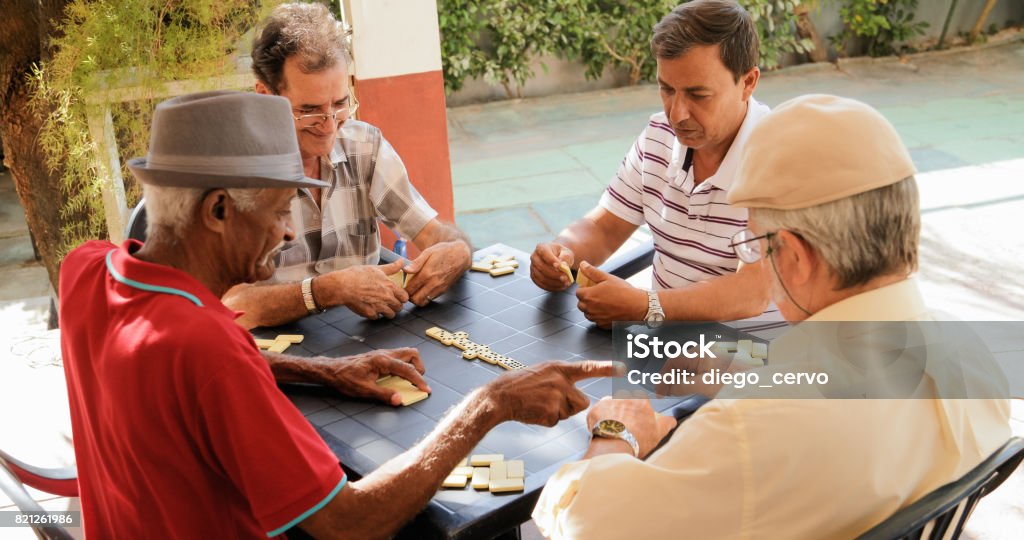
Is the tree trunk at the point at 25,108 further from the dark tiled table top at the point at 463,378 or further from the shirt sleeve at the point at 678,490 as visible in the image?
the shirt sleeve at the point at 678,490

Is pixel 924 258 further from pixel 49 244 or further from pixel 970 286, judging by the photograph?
pixel 49 244

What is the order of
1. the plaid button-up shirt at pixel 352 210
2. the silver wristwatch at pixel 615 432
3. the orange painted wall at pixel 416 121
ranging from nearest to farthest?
the silver wristwatch at pixel 615 432 → the plaid button-up shirt at pixel 352 210 → the orange painted wall at pixel 416 121

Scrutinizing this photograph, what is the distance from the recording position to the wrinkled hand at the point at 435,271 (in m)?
2.99

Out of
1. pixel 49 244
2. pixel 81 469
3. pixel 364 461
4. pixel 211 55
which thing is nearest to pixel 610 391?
pixel 364 461

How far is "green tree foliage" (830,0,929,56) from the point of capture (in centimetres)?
984

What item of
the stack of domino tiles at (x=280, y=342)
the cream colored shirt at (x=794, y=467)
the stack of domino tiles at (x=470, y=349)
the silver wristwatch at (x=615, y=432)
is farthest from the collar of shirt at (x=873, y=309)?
the stack of domino tiles at (x=280, y=342)

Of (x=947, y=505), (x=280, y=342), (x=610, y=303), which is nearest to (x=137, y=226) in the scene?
(x=280, y=342)

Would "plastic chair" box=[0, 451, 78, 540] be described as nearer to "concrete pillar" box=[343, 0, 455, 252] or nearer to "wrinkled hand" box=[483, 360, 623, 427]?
"wrinkled hand" box=[483, 360, 623, 427]

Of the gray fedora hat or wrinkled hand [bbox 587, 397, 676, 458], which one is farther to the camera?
wrinkled hand [bbox 587, 397, 676, 458]

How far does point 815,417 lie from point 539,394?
75 cm

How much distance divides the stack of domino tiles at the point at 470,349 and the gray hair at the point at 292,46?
102 cm

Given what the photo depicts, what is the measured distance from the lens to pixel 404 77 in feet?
→ 15.8

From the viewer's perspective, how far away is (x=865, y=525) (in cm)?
172

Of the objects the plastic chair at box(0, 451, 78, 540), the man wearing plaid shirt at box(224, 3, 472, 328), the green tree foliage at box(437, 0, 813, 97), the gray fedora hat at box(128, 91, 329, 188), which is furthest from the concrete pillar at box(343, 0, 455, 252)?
the green tree foliage at box(437, 0, 813, 97)
